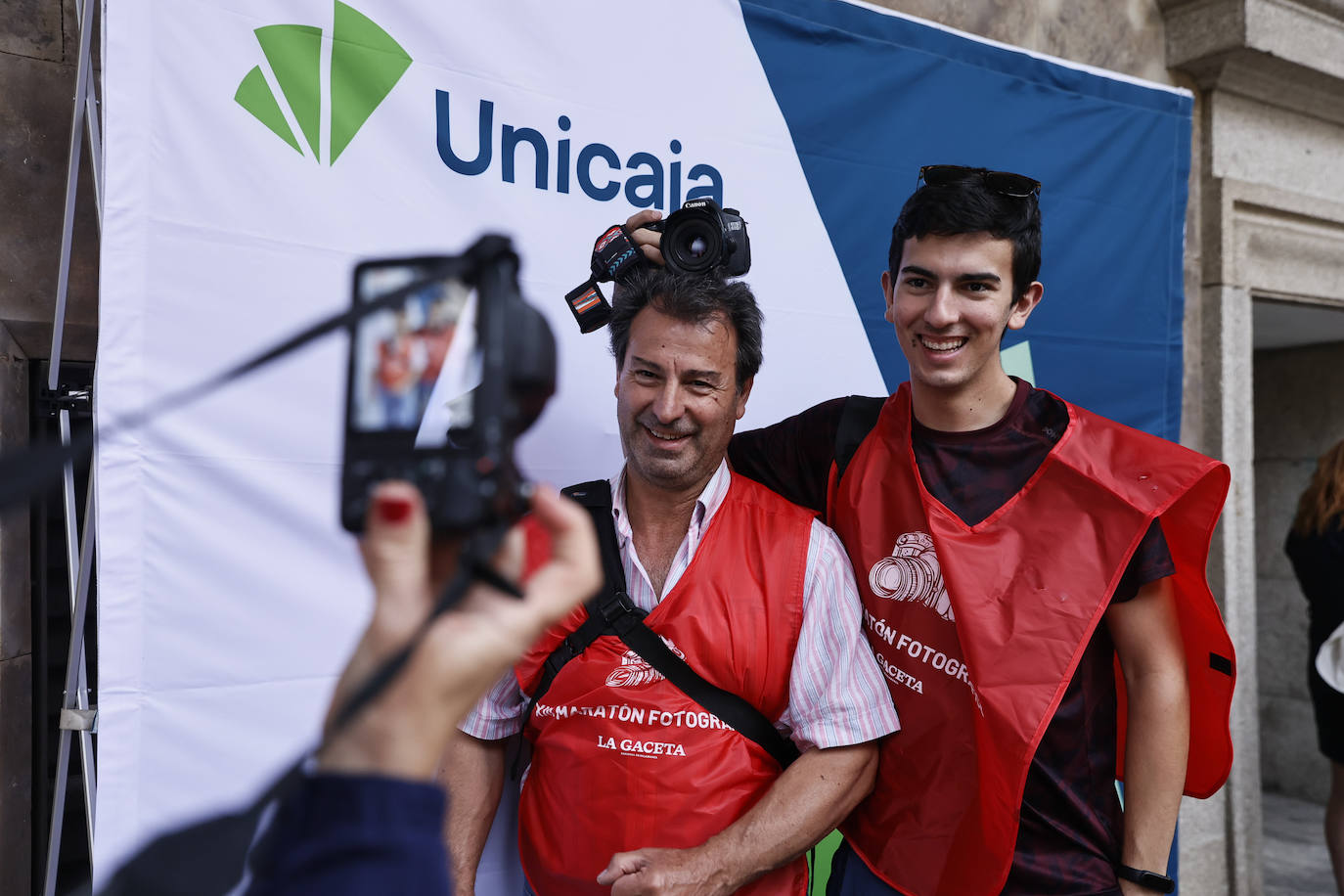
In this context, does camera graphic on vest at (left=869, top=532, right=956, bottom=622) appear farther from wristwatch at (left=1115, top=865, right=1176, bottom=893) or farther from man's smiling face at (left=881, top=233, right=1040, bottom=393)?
wristwatch at (left=1115, top=865, right=1176, bottom=893)

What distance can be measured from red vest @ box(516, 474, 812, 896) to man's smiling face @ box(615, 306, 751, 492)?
0.11 meters

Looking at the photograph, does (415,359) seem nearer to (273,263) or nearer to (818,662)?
(818,662)

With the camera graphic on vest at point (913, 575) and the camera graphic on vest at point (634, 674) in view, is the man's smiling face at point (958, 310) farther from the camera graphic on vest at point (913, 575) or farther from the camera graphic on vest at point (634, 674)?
the camera graphic on vest at point (634, 674)

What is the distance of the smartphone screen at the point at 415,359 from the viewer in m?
0.50

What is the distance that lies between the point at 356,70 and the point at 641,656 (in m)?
1.19

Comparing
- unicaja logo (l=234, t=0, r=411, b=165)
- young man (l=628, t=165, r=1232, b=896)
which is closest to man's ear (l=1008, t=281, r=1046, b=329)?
young man (l=628, t=165, r=1232, b=896)

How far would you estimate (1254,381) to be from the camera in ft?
16.1

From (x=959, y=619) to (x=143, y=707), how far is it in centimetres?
132

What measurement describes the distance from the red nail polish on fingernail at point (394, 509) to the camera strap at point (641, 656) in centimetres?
102

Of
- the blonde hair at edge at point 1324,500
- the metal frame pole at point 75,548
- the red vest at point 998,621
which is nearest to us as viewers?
the red vest at point 998,621

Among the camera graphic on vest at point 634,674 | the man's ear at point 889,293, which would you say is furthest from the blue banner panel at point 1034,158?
the camera graphic on vest at point 634,674

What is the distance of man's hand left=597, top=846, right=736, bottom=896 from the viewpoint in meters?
1.32

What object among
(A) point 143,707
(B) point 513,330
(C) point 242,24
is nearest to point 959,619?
(B) point 513,330

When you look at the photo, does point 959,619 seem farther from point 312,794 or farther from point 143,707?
point 143,707
